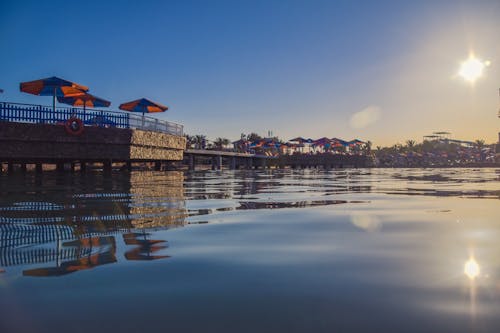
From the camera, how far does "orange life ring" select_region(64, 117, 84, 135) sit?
1808 cm

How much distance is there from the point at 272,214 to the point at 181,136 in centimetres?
2318

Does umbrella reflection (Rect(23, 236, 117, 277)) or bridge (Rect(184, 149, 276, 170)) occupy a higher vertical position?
bridge (Rect(184, 149, 276, 170))

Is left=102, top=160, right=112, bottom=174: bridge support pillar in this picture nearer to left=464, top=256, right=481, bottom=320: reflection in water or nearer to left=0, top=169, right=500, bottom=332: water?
left=0, top=169, right=500, bottom=332: water

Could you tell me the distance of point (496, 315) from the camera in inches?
62.8

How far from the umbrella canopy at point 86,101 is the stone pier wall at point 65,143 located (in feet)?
13.7

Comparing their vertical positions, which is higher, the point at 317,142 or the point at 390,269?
the point at 317,142

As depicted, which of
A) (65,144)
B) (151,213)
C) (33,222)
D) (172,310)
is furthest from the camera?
(65,144)

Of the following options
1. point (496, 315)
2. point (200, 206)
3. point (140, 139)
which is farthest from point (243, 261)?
point (140, 139)

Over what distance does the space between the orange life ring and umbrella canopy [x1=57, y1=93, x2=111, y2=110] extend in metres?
4.39

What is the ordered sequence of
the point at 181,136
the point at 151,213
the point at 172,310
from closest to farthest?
1. the point at 172,310
2. the point at 151,213
3. the point at 181,136

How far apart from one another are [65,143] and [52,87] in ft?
9.71

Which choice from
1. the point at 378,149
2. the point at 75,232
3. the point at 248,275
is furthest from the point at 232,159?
the point at 378,149

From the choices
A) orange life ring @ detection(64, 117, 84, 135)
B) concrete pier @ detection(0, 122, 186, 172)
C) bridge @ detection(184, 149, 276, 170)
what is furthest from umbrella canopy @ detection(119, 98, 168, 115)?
bridge @ detection(184, 149, 276, 170)

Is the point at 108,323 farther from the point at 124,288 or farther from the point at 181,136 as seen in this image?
the point at 181,136
